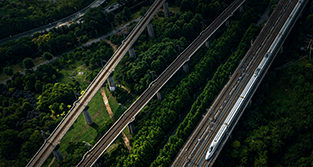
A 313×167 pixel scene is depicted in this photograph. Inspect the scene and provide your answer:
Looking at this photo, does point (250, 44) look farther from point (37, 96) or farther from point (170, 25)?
point (37, 96)

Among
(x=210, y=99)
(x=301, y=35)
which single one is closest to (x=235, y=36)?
(x=301, y=35)

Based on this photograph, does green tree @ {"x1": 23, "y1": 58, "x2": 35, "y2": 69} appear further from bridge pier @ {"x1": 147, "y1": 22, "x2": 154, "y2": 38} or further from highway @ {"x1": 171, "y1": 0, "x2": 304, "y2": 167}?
highway @ {"x1": 171, "y1": 0, "x2": 304, "y2": 167}

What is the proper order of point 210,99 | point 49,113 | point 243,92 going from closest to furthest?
1. point 243,92
2. point 210,99
3. point 49,113

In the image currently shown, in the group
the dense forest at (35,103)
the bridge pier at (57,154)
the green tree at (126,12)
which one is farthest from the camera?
the green tree at (126,12)

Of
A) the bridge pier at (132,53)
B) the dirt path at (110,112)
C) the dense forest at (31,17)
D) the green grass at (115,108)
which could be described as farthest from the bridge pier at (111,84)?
the dense forest at (31,17)

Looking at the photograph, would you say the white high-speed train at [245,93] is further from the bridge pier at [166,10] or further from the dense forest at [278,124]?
the bridge pier at [166,10]

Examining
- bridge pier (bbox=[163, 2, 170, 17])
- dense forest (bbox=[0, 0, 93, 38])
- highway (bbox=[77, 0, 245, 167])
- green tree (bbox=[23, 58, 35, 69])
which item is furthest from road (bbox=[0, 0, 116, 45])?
highway (bbox=[77, 0, 245, 167])

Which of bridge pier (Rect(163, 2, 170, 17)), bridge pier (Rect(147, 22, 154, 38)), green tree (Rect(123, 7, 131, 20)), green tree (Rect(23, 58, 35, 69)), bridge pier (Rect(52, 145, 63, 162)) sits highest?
bridge pier (Rect(163, 2, 170, 17))
